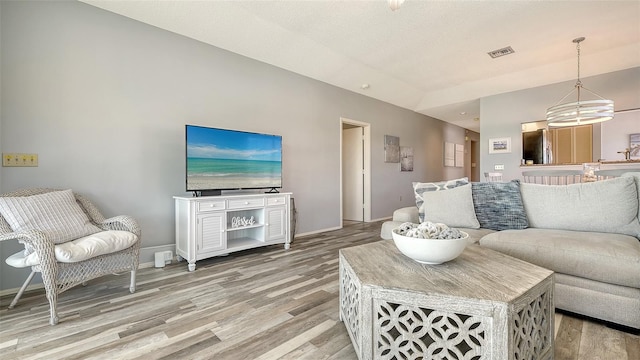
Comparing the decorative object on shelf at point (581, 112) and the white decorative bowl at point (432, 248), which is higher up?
the decorative object on shelf at point (581, 112)

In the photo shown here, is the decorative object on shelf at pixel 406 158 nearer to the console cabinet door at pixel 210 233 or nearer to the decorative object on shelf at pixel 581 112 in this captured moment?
the decorative object on shelf at pixel 581 112

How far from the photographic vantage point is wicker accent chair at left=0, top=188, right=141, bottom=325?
172 centimetres

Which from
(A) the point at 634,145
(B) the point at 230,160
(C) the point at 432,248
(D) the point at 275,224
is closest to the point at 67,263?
(B) the point at 230,160

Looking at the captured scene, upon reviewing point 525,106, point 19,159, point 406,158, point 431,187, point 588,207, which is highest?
point 525,106

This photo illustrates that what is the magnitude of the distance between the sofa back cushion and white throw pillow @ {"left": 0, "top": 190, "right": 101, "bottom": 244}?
376cm

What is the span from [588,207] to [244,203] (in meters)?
3.15

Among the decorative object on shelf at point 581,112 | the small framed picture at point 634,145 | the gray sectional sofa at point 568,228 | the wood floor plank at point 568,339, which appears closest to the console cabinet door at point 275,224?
the gray sectional sofa at point 568,228

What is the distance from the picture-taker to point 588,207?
215cm

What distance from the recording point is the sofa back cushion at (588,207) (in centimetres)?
204

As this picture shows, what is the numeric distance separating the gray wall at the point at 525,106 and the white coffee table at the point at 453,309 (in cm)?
452

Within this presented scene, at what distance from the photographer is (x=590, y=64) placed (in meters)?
Answer: 4.18

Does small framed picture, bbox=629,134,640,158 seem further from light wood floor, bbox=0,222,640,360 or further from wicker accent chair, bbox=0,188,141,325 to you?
wicker accent chair, bbox=0,188,141,325

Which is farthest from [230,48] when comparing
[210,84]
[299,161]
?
[299,161]

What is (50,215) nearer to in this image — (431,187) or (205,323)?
(205,323)
